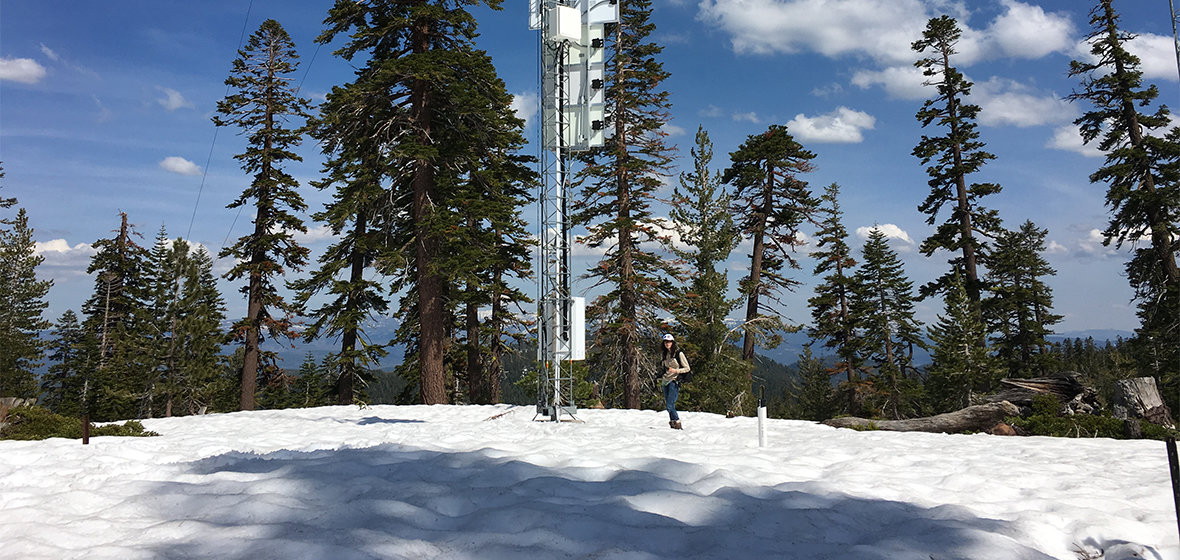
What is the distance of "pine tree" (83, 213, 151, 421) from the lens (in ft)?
101

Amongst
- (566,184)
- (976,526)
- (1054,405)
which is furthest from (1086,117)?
(976,526)

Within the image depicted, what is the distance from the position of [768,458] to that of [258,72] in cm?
2581

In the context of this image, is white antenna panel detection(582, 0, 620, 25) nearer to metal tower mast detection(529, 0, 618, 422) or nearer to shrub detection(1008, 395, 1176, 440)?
metal tower mast detection(529, 0, 618, 422)

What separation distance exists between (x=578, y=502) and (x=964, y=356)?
28411 millimetres

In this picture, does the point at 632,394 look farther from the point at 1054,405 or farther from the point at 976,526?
the point at 976,526

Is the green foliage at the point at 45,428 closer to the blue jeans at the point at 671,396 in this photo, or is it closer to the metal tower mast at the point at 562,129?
the metal tower mast at the point at 562,129

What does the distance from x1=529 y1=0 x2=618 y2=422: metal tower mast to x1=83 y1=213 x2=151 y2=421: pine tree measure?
2647 cm

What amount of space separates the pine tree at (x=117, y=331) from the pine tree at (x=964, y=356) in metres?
37.8

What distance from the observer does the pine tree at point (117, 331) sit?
3078 centimetres

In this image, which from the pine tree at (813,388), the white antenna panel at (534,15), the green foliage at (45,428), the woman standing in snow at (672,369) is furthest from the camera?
the pine tree at (813,388)

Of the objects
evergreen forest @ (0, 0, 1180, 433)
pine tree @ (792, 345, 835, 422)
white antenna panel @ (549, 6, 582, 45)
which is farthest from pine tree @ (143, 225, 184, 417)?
pine tree @ (792, 345, 835, 422)

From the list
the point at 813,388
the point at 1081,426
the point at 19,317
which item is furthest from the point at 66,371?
the point at 813,388

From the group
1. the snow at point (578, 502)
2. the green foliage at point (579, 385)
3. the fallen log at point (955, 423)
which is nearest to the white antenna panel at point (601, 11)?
the snow at point (578, 502)

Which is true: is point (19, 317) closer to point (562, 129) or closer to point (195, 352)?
point (195, 352)
